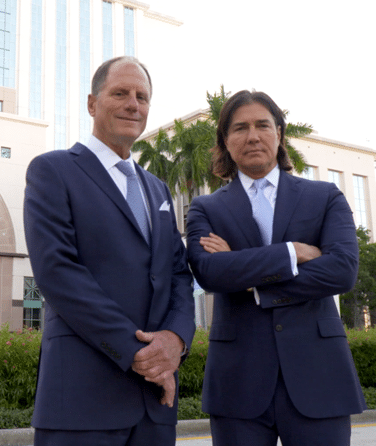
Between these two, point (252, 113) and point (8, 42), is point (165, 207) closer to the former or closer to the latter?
point (252, 113)

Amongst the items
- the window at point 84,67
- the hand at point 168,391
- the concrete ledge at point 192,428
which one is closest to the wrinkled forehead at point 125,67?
the hand at point 168,391

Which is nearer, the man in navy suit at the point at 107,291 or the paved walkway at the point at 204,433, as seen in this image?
the man in navy suit at the point at 107,291

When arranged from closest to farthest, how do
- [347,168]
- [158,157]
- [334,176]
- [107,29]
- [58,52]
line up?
[158,157], [334,176], [347,168], [58,52], [107,29]

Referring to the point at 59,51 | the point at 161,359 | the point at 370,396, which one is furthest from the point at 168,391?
the point at 59,51

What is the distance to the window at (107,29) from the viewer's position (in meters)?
68.4

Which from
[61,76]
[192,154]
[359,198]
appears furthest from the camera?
[61,76]

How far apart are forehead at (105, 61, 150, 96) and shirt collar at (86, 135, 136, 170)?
29 cm

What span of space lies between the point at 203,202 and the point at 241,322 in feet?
2.45

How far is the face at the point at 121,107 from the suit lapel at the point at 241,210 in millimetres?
617

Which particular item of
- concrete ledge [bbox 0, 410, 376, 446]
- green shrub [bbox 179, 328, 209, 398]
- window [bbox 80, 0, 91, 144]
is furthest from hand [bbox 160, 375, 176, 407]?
window [bbox 80, 0, 91, 144]

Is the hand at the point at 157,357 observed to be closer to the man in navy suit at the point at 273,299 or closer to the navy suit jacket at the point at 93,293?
the navy suit jacket at the point at 93,293

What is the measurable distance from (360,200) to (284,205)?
53.5 metres

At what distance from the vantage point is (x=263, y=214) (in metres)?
2.96

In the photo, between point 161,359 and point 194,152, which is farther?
point 194,152
